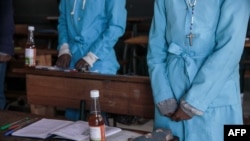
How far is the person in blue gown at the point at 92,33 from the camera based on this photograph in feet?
8.64

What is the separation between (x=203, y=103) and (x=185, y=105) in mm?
74

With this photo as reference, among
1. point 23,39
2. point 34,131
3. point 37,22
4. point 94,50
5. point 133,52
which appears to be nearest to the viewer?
point 34,131

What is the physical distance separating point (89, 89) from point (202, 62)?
33.3 inches

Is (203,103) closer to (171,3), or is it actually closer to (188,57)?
(188,57)

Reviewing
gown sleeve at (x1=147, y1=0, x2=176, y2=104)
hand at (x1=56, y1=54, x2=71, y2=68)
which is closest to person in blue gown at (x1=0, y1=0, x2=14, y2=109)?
hand at (x1=56, y1=54, x2=71, y2=68)

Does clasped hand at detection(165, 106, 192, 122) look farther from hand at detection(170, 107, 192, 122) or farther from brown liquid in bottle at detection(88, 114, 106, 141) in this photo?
brown liquid in bottle at detection(88, 114, 106, 141)

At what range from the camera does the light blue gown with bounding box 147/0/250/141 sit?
1660 mm

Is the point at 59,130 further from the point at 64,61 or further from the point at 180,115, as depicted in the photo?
the point at 64,61

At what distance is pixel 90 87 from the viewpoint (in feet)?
7.80

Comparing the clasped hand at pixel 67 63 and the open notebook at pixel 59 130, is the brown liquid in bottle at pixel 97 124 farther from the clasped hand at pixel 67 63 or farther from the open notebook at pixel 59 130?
the clasped hand at pixel 67 63

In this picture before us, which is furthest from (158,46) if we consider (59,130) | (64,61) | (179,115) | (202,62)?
(64,61)

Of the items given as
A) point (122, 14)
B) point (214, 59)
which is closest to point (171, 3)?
point (214, 59)

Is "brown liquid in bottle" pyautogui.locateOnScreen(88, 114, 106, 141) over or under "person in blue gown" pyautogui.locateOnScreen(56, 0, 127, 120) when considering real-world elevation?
under

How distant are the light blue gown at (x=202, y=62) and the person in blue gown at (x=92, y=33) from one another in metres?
0.81
